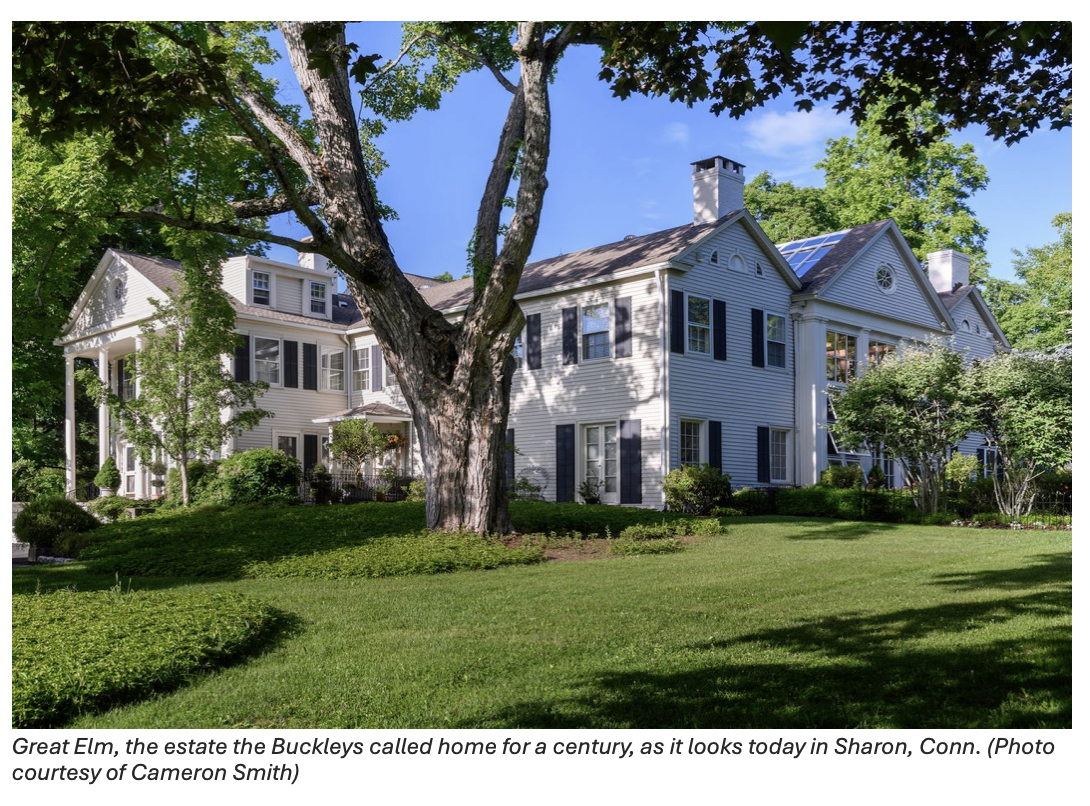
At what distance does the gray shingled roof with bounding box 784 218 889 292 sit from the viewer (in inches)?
892

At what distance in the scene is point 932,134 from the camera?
709 cm

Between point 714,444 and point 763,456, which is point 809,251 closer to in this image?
point 763,456

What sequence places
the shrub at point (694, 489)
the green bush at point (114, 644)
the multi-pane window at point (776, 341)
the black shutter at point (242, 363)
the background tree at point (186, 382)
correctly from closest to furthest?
1. the green bush at point (114, 644)
2. the shrub at point (694, 489)
3. the background tree at point (186, 382)
4. the multi-pane window at point (776, 341)
5. the black shutter at point (242, 363)

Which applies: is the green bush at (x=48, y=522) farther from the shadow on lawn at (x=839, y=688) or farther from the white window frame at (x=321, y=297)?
the white window frame at (x=321, y=297)

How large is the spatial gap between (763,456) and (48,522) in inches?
575

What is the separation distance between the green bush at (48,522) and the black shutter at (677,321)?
11316 millimetres

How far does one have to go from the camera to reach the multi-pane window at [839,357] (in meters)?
22.9

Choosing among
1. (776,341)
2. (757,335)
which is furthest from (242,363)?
(776,341)

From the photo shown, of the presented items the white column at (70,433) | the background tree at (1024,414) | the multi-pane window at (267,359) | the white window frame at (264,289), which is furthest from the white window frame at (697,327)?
the white column at (70,433)

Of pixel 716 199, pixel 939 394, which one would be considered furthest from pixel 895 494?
pixel 716 199

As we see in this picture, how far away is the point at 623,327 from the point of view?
20.2m

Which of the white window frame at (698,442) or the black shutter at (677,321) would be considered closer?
the black shutter at (677,321)

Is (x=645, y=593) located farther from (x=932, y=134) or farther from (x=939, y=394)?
(x=939, y=394)

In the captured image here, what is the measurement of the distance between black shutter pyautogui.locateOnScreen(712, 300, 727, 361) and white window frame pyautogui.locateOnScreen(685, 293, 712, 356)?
107 millimetres
